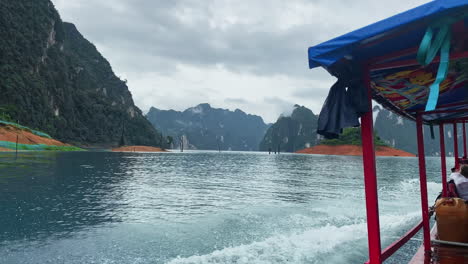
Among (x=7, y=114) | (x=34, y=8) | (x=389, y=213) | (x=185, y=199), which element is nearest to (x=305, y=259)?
(x=389, y=213)

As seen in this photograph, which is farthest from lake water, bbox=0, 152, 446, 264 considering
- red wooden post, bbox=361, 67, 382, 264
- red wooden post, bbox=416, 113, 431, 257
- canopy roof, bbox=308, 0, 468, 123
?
canopy roof, bbox=308, 0, 468, 123

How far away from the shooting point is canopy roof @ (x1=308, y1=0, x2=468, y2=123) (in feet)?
11.5

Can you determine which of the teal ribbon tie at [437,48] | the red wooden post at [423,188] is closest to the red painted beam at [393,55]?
the teal ribbon tie at [437,48]

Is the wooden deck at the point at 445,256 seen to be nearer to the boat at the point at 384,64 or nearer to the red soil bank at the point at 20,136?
the boat at the point at 384,64

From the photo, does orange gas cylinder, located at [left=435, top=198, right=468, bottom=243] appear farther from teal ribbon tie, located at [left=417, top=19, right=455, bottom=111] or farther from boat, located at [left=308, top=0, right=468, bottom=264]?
teal ribbon tie, located at [left=417, top=19, right=455, bottom=111]

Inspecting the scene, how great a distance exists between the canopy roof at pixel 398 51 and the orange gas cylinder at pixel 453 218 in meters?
2.33

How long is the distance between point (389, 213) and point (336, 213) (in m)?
3.05

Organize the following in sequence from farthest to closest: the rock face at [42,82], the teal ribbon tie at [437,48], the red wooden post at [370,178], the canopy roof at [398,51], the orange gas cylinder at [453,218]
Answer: the rock face at [42,82] < the orange gas cylinder at [453,218] < the red wooden post at [370,178] < the canopy roof at [398,51] < the teal ribbon tie at [437,48]

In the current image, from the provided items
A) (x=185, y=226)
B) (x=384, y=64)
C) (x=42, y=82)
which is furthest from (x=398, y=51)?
(x=42, y=82)

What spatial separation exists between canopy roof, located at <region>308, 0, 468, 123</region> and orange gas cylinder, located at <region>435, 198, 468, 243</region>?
233 cm

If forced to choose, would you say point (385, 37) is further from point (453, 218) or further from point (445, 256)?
point (445, 256)

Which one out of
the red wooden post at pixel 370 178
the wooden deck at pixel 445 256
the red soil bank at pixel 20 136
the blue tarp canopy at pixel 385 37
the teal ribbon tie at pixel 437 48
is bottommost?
the wooden deck at pixel 445 256

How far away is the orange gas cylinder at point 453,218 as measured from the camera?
605cm

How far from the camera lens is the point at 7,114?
324 feet
